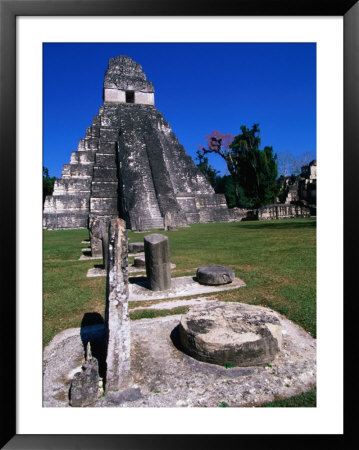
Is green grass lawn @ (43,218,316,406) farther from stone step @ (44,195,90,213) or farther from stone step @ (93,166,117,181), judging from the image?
stone step @ (93,166,117,181)

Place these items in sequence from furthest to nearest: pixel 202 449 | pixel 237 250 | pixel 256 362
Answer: pixel 237 250, pixel 256 362, pixel 202 449

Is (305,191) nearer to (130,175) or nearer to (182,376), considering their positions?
(130,175)

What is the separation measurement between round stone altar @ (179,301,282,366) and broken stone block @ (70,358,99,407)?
100 cm

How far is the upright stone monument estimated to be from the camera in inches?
89.1

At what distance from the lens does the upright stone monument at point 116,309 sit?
2264 mm

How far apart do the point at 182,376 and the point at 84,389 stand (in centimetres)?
82
